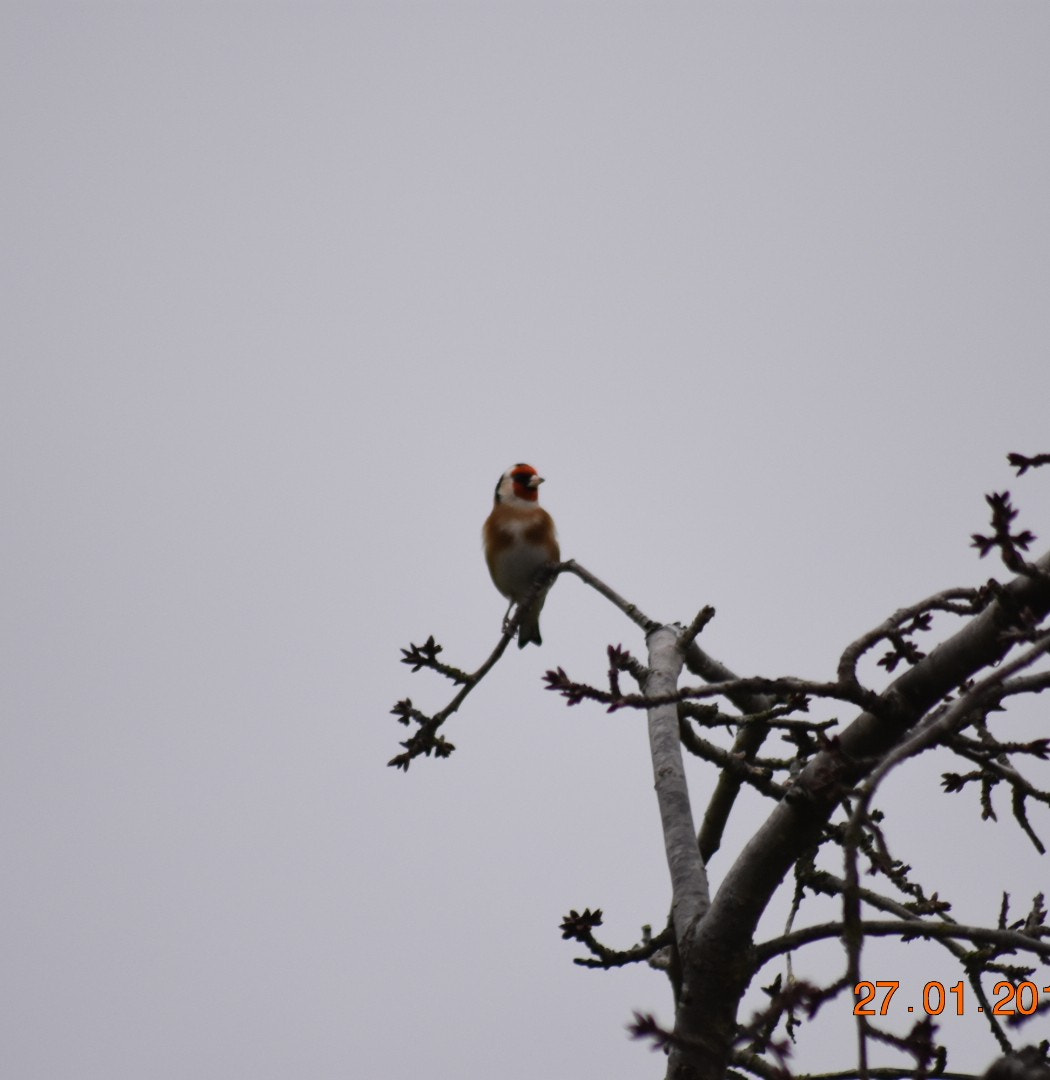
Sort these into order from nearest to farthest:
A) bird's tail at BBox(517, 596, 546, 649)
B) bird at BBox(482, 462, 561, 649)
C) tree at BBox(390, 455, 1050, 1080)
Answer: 1. tree at BBox(390, 455, 1050, 1080)
2. bird at BBox(482, 462, 561, 649)
3. bird's tail at BBox(517, 596, 546, 649)

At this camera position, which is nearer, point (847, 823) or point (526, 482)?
point (847, 823)

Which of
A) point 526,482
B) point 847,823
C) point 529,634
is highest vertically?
point 526,482

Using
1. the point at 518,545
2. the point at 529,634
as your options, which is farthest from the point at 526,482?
the point at 529,634

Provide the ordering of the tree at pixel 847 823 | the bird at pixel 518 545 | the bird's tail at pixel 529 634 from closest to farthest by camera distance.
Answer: the tree at pixel 847 823 → the bird at pixel 518 545 → the bird's tail at pixel 529 634

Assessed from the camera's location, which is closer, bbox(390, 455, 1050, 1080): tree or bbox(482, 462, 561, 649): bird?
bbox(390, 455, 1050, 1080): tree

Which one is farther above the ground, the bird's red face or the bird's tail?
the bird's red face

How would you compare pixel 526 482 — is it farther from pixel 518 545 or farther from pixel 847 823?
pixel 847 823

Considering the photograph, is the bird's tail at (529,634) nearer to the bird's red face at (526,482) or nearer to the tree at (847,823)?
the bird's red face at (526,482)

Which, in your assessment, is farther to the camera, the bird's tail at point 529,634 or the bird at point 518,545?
the bird's tail at point 529,634

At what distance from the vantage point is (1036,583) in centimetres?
211

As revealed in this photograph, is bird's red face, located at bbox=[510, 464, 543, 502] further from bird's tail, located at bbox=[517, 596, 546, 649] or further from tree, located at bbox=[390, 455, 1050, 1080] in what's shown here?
tree, located at bbox=[390, 455, 1050, 1080]

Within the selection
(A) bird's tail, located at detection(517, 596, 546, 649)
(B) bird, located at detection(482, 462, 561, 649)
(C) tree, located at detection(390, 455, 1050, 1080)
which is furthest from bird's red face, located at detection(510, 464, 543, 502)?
(C) tree, located at detection(390, 455, 1050, 1080)

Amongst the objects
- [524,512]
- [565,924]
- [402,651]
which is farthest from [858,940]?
[524,512]

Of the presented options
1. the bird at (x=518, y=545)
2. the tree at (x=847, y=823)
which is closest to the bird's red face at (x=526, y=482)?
the bird at (x=518, y=545)
